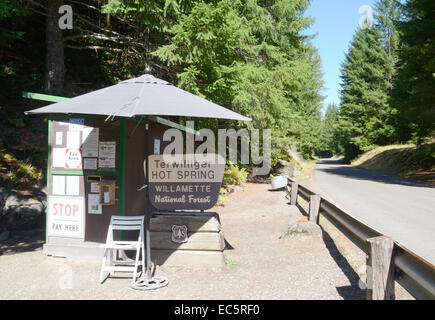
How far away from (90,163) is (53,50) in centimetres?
837

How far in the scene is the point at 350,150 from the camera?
47062mm

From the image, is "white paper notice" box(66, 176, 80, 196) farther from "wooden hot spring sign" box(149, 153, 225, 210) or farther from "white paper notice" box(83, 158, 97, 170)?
"wooden hot spring sign" box(149, 153, 225, 210)

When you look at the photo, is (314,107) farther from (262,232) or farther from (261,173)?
(262,232)

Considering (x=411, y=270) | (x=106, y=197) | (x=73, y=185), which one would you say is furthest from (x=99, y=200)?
(x=411, y=270)

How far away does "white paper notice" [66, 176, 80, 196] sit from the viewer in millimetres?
5887

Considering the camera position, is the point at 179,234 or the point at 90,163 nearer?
the point at 179,234

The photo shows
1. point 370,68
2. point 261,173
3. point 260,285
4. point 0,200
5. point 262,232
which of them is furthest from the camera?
point 370,68

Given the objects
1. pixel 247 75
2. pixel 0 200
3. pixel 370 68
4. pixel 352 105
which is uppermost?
pixel 370 68

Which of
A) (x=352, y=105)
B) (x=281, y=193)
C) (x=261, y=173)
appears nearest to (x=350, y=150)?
(x=352, y=105)

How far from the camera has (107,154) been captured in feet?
18.8

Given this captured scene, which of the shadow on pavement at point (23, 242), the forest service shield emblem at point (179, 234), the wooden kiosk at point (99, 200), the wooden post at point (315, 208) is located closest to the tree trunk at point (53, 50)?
the shadow on pavement at point (23, 242)

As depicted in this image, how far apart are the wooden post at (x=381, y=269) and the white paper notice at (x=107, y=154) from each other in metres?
4.25

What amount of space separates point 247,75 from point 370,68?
115 feet

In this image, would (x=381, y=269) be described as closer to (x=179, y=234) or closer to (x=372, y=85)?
(x=179, y=234)
